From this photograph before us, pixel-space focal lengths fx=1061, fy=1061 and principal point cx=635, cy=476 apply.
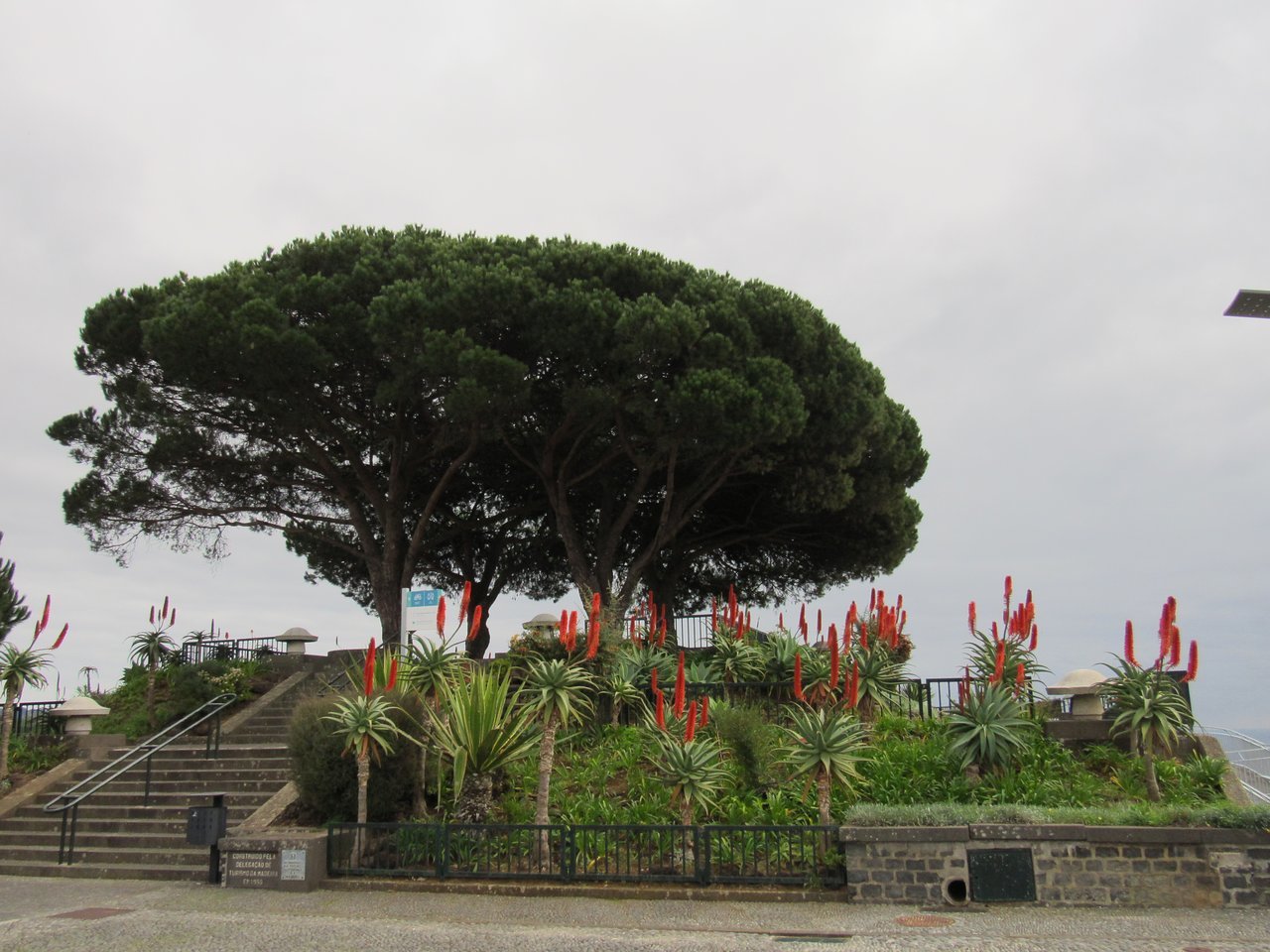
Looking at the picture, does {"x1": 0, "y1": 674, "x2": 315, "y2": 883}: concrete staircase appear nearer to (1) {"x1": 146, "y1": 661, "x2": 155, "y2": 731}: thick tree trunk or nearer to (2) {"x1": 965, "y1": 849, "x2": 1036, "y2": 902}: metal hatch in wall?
(1) {"x1": 146, "y1": 661, "x2": 155, "y2": 731}: thick tree trunk

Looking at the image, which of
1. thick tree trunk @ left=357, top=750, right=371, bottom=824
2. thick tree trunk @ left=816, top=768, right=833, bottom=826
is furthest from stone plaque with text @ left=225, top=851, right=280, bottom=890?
thick tree trunk @ left=816, top=768, right=833, bottom=826

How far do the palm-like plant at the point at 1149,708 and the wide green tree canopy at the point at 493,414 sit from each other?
824 cm

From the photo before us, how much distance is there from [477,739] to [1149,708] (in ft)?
23.4

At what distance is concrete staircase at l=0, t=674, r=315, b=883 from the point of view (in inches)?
478

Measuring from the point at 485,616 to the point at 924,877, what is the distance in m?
18.8

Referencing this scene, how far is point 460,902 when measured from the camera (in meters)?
9.80

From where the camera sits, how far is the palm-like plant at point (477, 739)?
11547 mm

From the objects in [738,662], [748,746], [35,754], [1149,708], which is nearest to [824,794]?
[748,746]

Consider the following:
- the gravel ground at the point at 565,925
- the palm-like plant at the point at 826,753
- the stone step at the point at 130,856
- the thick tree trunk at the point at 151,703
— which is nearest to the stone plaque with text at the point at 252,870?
the gravel ground at the point at 565,925

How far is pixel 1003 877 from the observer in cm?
936

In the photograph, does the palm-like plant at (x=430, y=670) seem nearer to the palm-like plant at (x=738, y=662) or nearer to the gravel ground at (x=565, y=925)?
the gravel ground at (x=565, y=925)

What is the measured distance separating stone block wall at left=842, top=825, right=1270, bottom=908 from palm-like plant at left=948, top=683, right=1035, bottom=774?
2140mm

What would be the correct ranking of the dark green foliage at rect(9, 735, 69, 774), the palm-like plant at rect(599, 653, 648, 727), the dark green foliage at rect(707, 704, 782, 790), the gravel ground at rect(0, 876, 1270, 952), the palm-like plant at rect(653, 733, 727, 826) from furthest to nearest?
the dark green foliage at rect(9, 735, 69, 774) < the palm-like plant at rect(599, 653, 648, 727) < the dark green foliage at rect(707, 704, 782, 790) < the palm-like plant at rect(653, 733, 727, 826) < the gravel ground at rect(0, 876, 1270, 952)

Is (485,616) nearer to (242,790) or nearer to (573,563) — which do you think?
(573,563)
